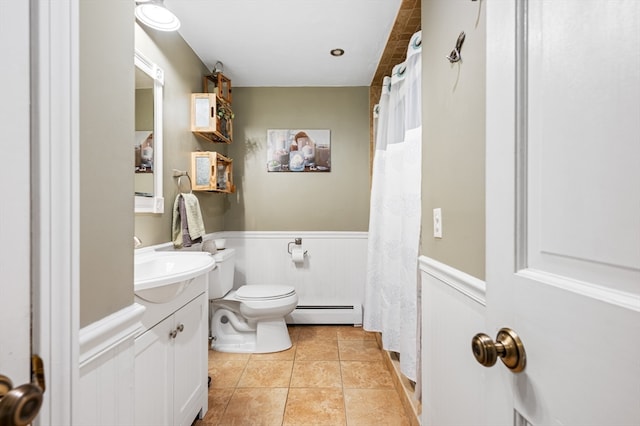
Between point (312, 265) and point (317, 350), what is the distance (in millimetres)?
830

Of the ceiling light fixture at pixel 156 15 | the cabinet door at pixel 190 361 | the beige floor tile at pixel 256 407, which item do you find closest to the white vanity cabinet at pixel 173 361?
the cabinet door at pixel 190 361

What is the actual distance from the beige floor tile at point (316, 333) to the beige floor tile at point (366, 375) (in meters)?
0.47

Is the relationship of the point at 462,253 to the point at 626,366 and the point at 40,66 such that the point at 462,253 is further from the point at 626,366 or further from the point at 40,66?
the point at 40,66

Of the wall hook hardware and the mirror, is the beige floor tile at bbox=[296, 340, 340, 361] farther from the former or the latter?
the wall hook hardware

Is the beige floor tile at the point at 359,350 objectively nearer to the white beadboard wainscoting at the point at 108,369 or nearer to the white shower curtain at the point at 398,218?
the white shower curtain at the point at 398,218

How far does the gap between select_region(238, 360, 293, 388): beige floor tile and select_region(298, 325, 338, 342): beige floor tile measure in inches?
18.2

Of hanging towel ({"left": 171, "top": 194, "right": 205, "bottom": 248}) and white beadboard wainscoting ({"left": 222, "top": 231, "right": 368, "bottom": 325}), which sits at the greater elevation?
hanging towel ({"left": 171, "top": 194, "right": 205, "bottom": 248})

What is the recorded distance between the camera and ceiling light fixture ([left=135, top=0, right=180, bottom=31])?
1.49 metres

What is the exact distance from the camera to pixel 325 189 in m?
3.06

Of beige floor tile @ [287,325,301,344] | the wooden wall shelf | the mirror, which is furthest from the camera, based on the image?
beige floor tile @ [287,325,301,344]

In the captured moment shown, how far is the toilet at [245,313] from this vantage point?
93.0 inches

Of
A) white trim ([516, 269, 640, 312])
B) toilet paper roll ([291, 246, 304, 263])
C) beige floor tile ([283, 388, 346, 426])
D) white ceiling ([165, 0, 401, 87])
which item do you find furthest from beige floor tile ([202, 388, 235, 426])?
white ceiling ([165, 0, 401, 87])

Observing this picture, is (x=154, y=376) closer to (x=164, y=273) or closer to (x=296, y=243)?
(x=164, y=273)

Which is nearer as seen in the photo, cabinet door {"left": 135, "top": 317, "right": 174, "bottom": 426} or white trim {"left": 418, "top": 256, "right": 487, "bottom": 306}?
white trim {"left": 418, "top": 256, "right": 487, "bottom": 306}
